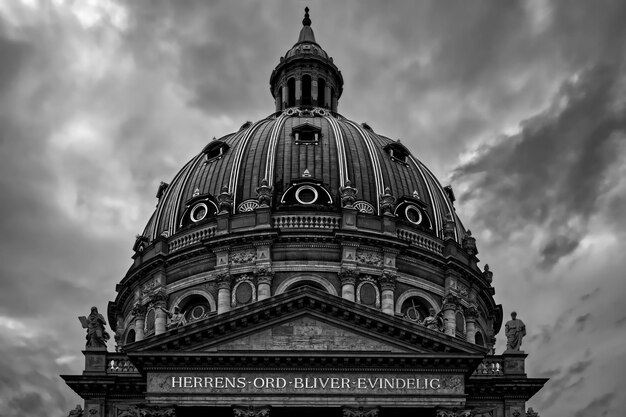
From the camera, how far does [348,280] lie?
7025cm

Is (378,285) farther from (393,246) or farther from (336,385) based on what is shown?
(336,385)

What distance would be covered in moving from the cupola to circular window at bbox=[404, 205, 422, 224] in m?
15.0

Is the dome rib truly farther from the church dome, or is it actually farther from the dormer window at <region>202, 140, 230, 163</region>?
the dormer window at <region>202, 140, 230, 163</region>

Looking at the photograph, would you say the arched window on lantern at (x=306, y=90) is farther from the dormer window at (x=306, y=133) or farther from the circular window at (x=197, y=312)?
the circular window at (x=197, y=312)

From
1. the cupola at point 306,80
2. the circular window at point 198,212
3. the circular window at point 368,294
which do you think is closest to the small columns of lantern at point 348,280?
the circular window at point 368,294

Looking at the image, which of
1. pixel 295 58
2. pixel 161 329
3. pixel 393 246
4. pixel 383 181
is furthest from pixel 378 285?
pixel 295 58

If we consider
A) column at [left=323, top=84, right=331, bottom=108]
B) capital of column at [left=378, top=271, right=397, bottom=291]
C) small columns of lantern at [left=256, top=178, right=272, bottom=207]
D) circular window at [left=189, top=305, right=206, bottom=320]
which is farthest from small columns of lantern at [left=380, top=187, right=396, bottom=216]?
column at [left=323, top=84, right=331, bottom=108]

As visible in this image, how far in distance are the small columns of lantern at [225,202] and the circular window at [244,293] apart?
5296 mm

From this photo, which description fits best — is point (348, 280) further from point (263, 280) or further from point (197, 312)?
point (197, 312)

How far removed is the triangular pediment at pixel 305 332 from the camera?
52.5m

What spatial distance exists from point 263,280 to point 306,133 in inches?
493

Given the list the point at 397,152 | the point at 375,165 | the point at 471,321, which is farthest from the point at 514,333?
the point at 397,152

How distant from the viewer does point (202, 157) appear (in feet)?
266

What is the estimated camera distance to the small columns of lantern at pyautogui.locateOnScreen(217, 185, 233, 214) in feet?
A: 242
